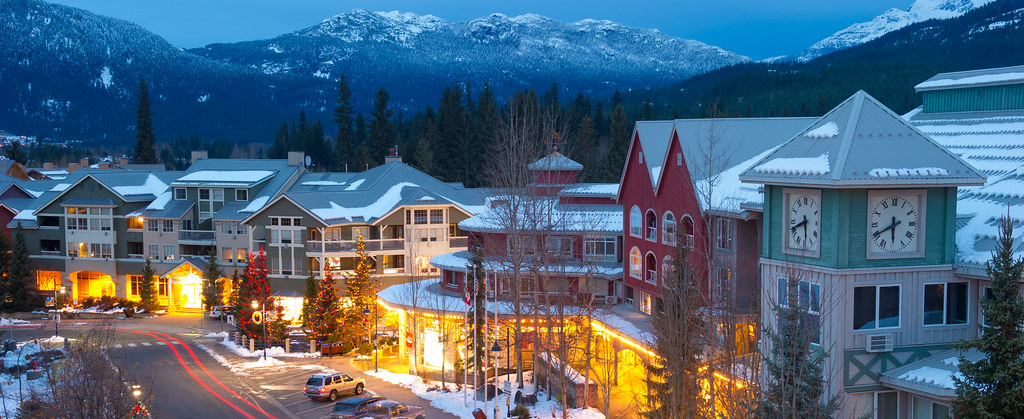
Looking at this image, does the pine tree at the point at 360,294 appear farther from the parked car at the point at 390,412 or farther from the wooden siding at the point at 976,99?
the wooden siding at the point at 976,99

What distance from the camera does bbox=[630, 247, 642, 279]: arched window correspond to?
1720 inches

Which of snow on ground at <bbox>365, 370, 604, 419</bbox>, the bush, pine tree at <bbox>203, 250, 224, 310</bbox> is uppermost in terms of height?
pine tree at <bbox>203, 250, 224, 310</bbox>

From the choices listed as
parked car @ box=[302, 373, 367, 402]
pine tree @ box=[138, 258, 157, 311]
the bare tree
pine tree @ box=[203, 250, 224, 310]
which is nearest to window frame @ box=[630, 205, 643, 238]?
parked car @ box=[302, 373, 367, 402]

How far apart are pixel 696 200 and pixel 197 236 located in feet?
164

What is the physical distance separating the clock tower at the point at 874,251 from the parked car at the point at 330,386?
23803 millimetres

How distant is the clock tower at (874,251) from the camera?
23.4 metres

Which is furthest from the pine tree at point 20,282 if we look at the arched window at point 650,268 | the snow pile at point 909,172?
the snow pile at point 909,172

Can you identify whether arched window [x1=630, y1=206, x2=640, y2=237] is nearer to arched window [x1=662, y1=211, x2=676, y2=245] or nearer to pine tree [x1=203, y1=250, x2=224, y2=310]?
arched window [x1=662, y1=211, x2=676, y2=245]

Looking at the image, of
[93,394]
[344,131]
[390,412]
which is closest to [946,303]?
[390,412]

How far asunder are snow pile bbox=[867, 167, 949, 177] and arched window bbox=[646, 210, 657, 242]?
724 inches

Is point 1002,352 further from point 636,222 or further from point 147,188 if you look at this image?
point 147,188

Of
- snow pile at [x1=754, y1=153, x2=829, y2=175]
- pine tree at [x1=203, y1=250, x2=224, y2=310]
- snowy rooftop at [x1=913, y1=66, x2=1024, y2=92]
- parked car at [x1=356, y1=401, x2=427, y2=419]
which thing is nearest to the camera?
snow pile at [x1=754, y1=153, x2=829, y2=175]

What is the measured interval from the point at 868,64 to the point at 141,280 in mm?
114508

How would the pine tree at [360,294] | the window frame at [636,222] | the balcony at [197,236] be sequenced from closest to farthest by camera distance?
the window frame at [636,222], the pine tree at [360,294], the balcony at [197,236]
